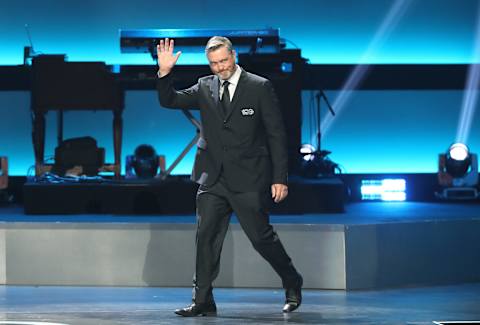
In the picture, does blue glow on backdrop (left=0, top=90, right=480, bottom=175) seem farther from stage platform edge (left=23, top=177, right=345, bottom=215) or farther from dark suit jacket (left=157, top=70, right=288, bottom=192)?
dark suit jacket (left=157, top=70, right=288, bottom=192)

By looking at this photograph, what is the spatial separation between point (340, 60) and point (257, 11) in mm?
876

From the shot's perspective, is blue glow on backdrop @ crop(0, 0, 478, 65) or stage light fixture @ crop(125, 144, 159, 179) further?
blue glow on backdrop @ crop(0, 0, 478, 65)

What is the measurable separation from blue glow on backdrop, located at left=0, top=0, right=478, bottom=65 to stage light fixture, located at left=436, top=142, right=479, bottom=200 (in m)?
1.26

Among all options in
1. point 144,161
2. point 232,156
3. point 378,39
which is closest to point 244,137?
point 232,156

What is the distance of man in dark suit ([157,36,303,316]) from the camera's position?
4.12 meters

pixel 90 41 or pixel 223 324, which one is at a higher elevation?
pixel 90 41

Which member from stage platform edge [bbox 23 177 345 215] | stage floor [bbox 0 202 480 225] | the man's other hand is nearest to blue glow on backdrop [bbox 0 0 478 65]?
stage floor [bbox 0 202 480 225]

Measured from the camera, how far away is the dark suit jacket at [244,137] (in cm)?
412

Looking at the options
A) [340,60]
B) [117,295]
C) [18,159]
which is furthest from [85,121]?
[117,295]

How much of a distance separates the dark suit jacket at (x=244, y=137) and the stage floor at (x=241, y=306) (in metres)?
0.64

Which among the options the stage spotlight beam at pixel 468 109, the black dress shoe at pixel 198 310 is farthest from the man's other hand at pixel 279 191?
the stage spotlight beam at pixel 468 109

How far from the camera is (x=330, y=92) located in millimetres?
8164

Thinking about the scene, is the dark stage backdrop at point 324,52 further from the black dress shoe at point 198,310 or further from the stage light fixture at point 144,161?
the black dress shoe at point 198,310

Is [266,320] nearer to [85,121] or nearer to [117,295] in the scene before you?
[117,295]
